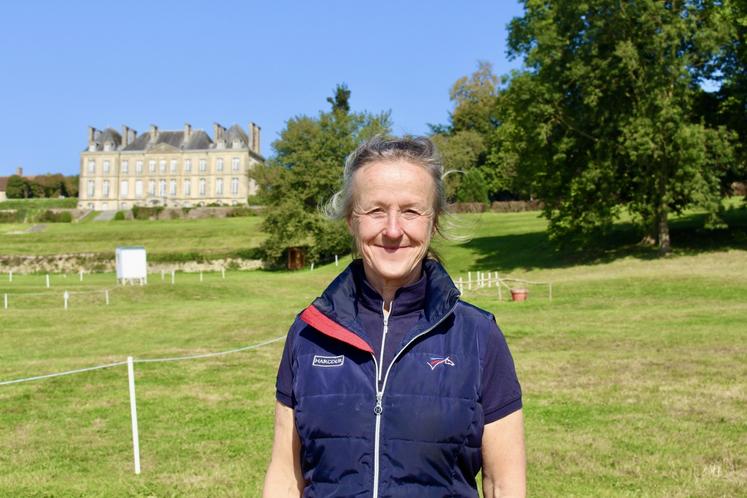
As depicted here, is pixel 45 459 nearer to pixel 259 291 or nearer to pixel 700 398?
pixel 700 398

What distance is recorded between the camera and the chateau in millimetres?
118750

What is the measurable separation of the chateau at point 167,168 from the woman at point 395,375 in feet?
380

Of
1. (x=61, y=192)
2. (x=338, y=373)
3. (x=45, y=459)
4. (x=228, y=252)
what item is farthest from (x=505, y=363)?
(x=61, y=192)

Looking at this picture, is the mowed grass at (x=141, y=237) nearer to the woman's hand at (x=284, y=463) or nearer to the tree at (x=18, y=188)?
the tree at (x=18, y=188)

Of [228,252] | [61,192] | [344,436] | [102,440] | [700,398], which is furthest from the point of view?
[61,192]

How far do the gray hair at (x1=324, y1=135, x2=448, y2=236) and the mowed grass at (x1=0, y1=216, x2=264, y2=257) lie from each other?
62.0 m

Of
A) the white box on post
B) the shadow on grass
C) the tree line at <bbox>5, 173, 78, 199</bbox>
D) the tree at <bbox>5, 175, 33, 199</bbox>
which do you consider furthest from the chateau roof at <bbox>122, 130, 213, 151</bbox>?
the white box on post

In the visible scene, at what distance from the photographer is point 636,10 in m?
35.9

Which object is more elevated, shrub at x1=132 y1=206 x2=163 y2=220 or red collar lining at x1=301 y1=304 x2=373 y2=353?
shrub at x1=132 y1=206 x2=163 y2=220

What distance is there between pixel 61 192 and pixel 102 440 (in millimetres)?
145062

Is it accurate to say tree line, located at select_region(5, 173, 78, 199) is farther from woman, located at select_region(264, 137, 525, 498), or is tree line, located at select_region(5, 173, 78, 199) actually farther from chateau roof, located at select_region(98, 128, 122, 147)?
woman, located at select_region(264, 137, 525, 498)

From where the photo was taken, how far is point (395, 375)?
2.55 meters

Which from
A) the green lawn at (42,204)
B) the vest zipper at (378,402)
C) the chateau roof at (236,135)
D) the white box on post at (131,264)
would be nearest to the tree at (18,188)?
the green lawn at (42,204)

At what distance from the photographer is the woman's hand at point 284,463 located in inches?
107
